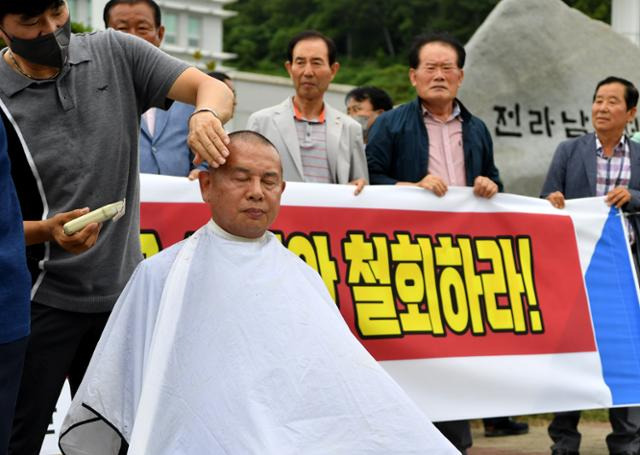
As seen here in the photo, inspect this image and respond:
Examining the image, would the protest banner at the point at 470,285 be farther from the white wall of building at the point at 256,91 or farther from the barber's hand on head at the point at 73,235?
the white wall of building at the point at 256,91

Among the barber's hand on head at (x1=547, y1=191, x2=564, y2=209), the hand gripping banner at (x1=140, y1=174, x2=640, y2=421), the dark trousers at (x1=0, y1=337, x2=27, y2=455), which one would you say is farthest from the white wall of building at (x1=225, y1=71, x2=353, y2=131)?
the dark trousers at (x1=0, y1=337, x2=27, y2=455)

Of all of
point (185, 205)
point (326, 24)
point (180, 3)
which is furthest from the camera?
point (326, 24)

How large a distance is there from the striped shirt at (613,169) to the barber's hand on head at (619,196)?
1.01 ft

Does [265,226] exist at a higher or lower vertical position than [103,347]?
higher

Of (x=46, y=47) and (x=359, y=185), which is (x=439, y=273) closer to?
(x=359, y=185)

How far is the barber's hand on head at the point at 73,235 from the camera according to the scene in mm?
3498

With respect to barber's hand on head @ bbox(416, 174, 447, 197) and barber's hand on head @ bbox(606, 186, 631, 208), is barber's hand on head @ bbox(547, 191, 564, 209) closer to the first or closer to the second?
barber's hand on head @ bbox(606, 186, 631, 208)

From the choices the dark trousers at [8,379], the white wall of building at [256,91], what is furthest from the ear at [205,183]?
the white wall of building at [256,91]

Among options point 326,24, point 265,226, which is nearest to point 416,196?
point 265,226

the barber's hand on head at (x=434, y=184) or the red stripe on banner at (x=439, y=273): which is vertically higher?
the barber's hand on head at (x=434, y=184)

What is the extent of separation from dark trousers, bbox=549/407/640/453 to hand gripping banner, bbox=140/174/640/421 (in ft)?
0.39

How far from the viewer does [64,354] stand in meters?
3.87

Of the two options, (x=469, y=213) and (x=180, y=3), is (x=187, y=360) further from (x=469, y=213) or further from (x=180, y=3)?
(x=180, y=3)

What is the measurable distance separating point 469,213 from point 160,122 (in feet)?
5.52
